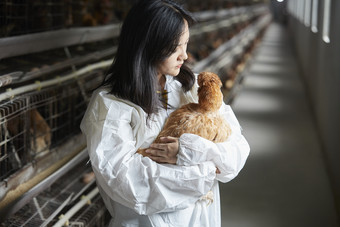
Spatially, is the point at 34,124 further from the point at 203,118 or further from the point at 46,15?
the point at 203,118

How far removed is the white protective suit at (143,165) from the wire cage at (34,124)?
76 centimetres

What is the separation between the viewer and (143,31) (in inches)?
54.7

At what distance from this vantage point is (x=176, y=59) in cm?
144

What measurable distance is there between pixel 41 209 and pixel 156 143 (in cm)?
123

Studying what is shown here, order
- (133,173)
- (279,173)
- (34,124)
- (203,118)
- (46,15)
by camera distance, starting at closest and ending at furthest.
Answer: (133,173) → (203,118) → (34,124) → (46,15) → (279,173)

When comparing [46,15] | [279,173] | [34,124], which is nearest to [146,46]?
[34,124]

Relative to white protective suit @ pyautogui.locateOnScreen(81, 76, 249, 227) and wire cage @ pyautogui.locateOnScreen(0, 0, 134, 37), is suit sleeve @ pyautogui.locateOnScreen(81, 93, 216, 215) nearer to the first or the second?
white protective suit @ pyautogui.locateOnScreen(81, 76, 249, 227)

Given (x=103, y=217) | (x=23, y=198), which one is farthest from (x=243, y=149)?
(x=103, y=217)

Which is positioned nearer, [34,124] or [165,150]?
[165,150]

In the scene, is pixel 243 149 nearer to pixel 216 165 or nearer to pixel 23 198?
pixel 216 165

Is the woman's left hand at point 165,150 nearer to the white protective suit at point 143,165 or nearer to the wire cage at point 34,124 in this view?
the white protective suit at point 143,165

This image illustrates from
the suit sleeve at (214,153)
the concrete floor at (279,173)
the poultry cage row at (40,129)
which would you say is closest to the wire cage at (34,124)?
the poultry cage row at (40,129)

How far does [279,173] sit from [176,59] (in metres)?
2.82

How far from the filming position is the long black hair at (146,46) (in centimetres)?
139
